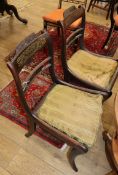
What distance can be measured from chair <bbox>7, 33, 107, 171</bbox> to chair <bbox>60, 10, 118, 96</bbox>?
0.38 feet

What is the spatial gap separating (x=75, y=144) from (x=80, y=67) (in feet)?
2.50

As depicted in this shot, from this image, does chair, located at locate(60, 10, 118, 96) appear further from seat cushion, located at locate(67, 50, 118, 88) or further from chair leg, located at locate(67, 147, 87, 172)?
chair leg, located at locate(67, 147, 87, 172)

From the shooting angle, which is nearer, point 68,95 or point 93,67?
point 68,95

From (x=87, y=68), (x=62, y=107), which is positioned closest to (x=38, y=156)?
(x=62, y=107)

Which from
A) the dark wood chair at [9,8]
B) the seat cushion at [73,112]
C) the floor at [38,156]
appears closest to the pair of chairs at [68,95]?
the seat cushion at [73,112]

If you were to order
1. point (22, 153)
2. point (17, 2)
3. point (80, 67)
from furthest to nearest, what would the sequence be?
point (17, 2) → point (80, 67) → point (22, 153)

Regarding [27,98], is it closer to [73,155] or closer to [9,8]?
[73,155]

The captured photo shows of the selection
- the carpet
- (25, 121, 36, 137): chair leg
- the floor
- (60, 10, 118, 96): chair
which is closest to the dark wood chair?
the carpet

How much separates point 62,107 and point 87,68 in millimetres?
537

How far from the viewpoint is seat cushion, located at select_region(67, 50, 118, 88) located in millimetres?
1714

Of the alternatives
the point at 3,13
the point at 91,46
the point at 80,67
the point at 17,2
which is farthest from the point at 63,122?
the point at 17,2

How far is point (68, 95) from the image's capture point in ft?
4.99

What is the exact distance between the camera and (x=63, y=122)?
4.44 ft

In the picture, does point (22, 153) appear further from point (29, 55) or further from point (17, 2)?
point (17, 2)
